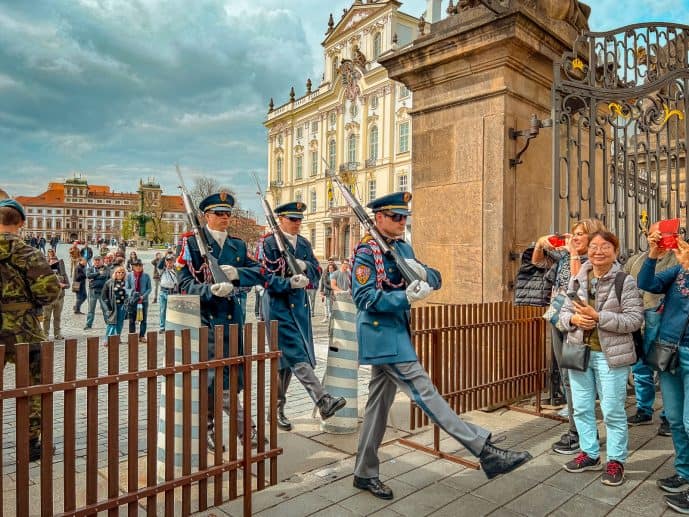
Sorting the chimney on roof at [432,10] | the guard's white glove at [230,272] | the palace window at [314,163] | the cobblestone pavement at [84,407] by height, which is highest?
the chimney on roof at [432,10]

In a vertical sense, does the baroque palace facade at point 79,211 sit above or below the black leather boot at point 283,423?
above

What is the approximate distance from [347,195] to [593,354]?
2.26 m

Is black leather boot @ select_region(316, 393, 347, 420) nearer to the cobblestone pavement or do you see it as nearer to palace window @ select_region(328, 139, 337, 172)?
the cobblestone pavement

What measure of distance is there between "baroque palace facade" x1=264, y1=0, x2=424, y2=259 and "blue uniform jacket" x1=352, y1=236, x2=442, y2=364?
4303 centimetres

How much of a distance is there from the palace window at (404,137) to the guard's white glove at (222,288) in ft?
150

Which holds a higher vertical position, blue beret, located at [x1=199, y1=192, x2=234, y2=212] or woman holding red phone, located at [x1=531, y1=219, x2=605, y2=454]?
blue beret, located at [x1=199, y1=192, x2=234, y2=212]

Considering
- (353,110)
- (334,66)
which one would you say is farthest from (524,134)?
(334,66)

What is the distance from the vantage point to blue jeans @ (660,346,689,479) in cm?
359

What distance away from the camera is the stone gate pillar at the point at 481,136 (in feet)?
18.9

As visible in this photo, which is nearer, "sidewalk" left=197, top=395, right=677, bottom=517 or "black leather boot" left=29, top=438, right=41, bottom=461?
"sidewalk" left=197, top=395, right=677, bottom=517

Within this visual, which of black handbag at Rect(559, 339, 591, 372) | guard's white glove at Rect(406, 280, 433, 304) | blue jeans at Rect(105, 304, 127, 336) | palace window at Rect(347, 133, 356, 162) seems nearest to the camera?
guard's white glove at Rect(406, 280, 433, 304)

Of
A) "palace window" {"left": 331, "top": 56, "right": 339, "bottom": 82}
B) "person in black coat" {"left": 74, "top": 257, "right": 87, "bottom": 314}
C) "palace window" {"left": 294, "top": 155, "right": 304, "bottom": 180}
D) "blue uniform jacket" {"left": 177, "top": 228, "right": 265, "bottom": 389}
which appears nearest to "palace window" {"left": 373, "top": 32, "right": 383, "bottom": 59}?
"palace window" {"left": 331, "top": 56, "right": 339, "bottom": 82}

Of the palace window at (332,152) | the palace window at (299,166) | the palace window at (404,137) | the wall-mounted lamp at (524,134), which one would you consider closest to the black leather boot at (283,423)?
the wall-mounted lamp at (524,134)

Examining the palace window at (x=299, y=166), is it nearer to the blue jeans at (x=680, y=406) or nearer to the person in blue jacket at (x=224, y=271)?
the person in blue jacket at (x=224, y=271)
